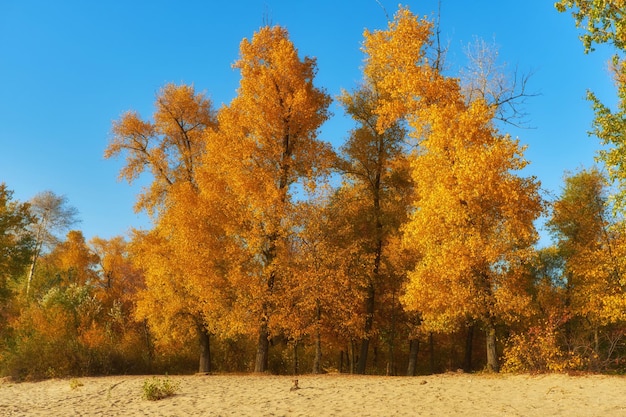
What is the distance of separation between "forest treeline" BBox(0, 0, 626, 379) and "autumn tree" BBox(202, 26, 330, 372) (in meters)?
0.07

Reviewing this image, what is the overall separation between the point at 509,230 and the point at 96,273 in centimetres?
5031

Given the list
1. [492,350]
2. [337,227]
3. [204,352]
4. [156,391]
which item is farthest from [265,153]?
[492,350]

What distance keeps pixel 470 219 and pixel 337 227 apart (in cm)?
571

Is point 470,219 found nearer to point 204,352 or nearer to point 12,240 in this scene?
point 204,352

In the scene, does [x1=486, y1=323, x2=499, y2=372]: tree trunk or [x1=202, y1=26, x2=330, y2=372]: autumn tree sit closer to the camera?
[x1=486, y1=323, x2=499, y2=372]: tree trunk

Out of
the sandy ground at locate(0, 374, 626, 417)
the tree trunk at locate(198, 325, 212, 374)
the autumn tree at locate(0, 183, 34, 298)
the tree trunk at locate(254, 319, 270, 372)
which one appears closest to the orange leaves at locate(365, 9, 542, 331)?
the sandy ground at locate(0, 374, 626, 417)

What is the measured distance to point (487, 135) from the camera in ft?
62.7

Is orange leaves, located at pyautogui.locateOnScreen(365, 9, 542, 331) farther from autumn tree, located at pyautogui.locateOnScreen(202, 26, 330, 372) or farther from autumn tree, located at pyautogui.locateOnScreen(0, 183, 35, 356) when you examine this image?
autumn tree, located at pyautogui.locateOnScreen(0, 183, 35, 356)

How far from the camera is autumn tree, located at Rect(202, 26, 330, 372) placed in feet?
68.5

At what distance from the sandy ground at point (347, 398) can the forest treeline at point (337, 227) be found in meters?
2.71

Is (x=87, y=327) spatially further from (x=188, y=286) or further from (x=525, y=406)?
(x=525, y=406)

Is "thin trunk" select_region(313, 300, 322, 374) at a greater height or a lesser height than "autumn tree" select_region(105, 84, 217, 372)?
lesser

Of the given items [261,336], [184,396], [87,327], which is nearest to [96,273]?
[87,327]

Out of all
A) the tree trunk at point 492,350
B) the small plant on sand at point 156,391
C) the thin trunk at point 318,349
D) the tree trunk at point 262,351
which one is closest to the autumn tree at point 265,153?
the tree trunk at point 262,351
